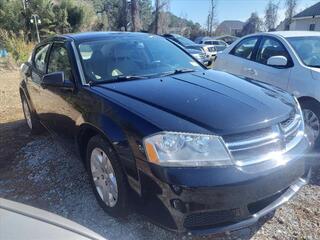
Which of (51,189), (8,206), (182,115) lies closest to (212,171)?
(182,115)

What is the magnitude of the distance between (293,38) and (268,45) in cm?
38

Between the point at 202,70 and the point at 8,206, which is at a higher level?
the point at 202,70

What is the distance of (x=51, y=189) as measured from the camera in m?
3.95

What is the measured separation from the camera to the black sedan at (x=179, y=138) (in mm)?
2486

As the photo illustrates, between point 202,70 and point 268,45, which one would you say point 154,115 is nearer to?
point 202,70

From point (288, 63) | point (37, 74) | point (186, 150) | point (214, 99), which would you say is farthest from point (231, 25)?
point (186, 150)

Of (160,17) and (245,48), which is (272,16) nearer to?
(160,17)

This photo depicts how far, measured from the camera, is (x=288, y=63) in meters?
5.16

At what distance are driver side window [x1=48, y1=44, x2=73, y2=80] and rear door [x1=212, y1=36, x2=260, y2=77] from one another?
278 centimetres

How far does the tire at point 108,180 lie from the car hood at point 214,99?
1.55ft

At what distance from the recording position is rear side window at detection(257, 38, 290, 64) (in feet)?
17.7

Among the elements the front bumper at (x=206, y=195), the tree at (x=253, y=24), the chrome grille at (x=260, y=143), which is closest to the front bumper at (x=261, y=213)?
the front bumper at (x=206, y=195)

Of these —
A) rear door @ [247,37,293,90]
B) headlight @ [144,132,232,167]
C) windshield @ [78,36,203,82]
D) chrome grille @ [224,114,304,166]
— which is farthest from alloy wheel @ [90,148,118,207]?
rear door @ [247,37,293,90]

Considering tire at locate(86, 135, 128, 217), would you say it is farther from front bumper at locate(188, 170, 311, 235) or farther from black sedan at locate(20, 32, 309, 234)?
front bumper at locate(188, 170, 311, 235)
